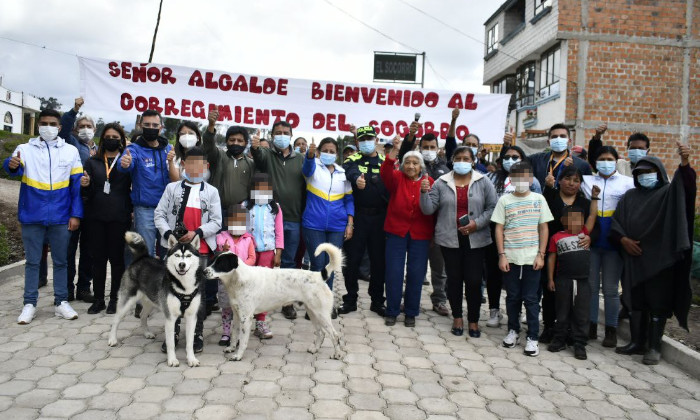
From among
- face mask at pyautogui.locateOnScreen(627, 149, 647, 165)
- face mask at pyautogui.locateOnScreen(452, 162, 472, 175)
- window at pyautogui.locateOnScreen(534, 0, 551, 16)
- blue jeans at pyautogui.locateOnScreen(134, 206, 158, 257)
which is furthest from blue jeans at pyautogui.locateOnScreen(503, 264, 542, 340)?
window at pyautogui.locateOnScreen(534, 0, 551, 16)

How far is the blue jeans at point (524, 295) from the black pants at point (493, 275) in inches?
21.9

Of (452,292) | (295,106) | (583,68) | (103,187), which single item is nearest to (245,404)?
(452,292)

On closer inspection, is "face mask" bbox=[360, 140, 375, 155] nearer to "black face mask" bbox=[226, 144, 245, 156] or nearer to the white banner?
"black face mask" bbox=[226, 144, 245, 156]

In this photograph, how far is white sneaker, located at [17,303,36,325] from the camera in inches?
212

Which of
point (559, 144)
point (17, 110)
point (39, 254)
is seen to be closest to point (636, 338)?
point (559, 144)

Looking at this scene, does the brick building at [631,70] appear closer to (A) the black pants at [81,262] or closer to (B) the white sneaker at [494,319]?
(B) the white sneaker at [494,319]

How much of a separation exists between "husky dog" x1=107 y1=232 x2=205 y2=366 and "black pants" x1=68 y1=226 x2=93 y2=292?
1619 millimetres

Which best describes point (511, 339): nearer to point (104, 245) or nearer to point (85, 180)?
point (104, 245)

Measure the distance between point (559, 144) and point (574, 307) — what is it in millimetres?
1944

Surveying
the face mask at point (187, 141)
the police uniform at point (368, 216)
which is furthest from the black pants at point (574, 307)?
the face mask at point (187, 141)

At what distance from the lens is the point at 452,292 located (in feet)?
19.0

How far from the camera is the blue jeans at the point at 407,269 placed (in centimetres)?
591

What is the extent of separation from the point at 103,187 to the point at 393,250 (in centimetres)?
343

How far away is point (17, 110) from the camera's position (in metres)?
43.8
